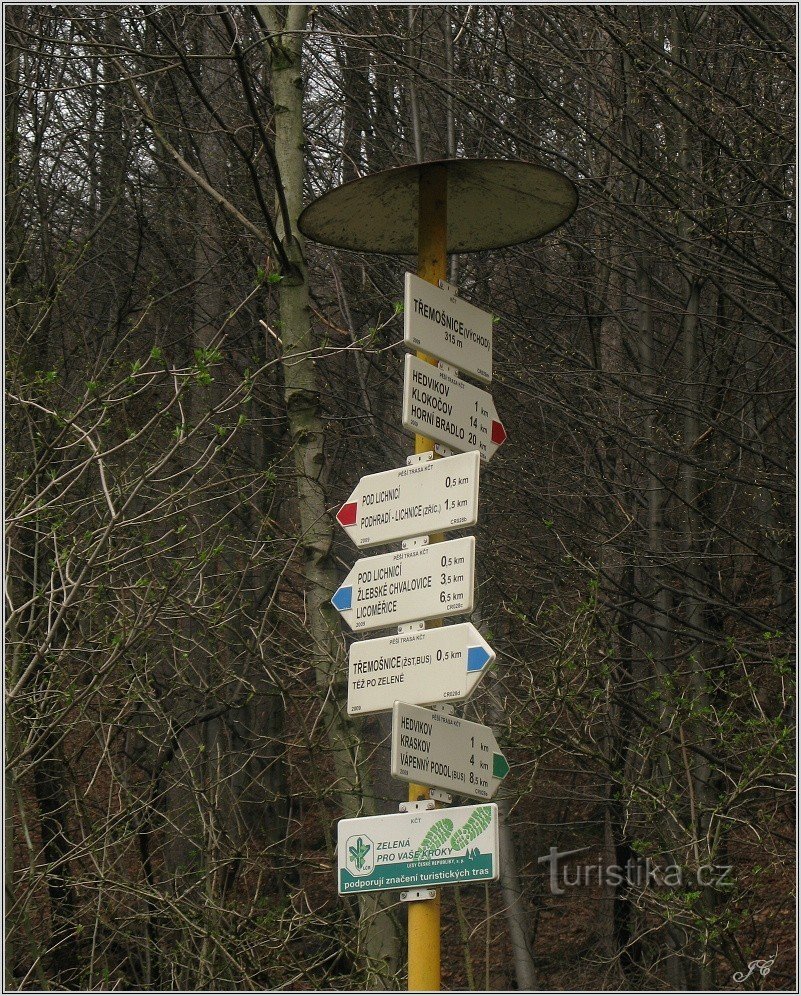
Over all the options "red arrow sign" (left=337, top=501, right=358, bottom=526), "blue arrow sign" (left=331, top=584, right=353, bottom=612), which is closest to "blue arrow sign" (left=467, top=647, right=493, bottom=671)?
"blue arrow sign" (left=331, top=584, right=353, bottom=612)

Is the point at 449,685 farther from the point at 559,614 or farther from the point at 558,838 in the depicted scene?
the point at 558,838

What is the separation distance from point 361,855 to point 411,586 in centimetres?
85

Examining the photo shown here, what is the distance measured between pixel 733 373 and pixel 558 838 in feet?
14.8

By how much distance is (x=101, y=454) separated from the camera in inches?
215

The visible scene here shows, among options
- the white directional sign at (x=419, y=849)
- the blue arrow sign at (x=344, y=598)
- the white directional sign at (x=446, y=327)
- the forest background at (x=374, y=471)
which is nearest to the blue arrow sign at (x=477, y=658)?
the white directional sign at (x=419, y=849)

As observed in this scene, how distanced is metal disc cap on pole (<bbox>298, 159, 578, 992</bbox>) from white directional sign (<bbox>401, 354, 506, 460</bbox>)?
0.08 meters

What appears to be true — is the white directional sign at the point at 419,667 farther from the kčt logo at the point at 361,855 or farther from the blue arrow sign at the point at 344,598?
the kčt logo at the point at 361,855

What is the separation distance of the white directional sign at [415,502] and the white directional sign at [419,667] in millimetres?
359

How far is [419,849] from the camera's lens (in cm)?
404

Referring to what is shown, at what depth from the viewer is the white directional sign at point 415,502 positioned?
423cm

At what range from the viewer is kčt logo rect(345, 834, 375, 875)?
162 inches

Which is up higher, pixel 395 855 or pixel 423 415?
pixel 423 415

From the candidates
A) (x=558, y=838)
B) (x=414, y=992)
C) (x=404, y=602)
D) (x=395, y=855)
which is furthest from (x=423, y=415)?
(x=558, y=838)

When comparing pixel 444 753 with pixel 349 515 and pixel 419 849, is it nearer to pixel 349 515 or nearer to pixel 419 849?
pixel 419 849
